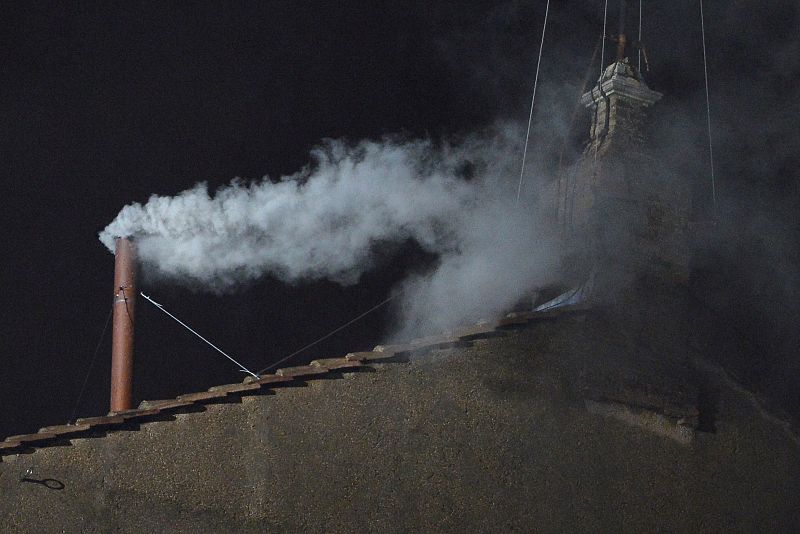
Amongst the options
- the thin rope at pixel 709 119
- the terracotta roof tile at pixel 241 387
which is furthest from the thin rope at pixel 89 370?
the thin rope at pixel 709 119

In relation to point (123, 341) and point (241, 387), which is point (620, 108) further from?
point (123, 341)

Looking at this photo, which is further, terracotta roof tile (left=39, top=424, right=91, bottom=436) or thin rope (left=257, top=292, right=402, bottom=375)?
thin rope (left=257, top=292, right=402, bottom=375)

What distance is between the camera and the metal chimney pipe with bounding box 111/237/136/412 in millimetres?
13641

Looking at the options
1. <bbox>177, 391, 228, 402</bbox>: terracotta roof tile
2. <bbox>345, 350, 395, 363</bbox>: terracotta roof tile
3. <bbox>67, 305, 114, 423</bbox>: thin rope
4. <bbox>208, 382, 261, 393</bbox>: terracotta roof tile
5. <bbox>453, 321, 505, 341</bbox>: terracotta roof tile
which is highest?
<bbox>67, 305, 114, 423</bbox>: thin rope

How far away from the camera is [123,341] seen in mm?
13812

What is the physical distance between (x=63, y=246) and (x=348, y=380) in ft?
32.5

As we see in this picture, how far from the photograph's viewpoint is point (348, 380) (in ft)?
31.9

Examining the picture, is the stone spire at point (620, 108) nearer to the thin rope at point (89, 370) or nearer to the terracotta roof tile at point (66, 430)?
the terracotta roof tile at point (66, 430)

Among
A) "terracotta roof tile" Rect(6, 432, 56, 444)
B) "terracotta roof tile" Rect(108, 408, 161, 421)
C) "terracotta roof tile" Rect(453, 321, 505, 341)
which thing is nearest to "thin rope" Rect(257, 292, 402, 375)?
"terracotta roof tile" Rect(453, 321, 505, 341)

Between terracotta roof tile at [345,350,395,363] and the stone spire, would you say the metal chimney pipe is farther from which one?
the stone spire

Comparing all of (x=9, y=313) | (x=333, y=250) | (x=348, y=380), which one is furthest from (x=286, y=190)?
(x=348, y=380)

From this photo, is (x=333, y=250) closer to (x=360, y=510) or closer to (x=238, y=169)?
(x=238, y=169)

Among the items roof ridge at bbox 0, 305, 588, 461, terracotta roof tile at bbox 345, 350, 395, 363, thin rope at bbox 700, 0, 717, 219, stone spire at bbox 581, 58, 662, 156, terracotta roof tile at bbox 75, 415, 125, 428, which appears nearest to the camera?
terracotta roof tile at bbox 75, 415, 125, 428

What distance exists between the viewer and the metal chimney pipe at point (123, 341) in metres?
13.6
